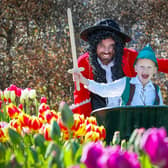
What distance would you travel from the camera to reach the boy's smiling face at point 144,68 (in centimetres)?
280

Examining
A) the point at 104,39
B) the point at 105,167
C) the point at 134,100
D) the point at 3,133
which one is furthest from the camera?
the point at 104,39

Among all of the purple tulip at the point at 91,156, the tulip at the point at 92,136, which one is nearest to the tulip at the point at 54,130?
the tulip at the point at 92,136

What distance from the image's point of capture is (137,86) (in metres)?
2.84

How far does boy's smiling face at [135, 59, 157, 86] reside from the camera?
9.18 ft

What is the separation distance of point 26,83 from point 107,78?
178 cm

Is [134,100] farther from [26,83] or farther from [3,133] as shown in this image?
[26,83]

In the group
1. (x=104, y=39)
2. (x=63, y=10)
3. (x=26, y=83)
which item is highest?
(x=63, y=10)

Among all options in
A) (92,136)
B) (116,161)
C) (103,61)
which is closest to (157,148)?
(116,161)

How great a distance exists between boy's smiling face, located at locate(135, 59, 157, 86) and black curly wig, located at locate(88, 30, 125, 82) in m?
0.51

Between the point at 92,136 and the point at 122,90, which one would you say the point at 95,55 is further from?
the point at 92,136

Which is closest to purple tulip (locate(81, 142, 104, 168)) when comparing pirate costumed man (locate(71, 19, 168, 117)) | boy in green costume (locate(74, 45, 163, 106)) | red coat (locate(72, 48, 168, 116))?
boy in green costume (locate(74, 45, 163, 106))

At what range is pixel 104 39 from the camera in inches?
131

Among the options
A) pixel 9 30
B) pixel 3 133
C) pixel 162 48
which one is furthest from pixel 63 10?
pixel 3 133

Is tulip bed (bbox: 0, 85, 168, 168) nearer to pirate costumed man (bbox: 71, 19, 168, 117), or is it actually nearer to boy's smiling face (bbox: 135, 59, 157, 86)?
boy's smiling face (bbox: 135, 59, 157, 86)
